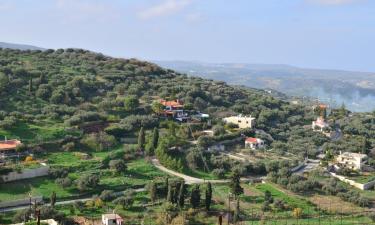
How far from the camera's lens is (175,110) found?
198 feet

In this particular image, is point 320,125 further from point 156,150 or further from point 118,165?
point 118,165

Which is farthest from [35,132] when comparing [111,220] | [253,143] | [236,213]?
[253,143]

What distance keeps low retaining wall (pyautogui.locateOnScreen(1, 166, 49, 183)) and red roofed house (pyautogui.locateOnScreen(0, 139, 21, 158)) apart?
356 centimetres

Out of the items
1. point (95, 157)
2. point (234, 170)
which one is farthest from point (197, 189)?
point (95, 157)

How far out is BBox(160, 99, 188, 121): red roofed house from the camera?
5931cm

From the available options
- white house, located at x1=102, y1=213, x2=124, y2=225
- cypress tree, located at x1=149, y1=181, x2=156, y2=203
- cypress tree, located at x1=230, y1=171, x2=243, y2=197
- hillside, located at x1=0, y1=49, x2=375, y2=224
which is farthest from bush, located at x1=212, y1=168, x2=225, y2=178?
white house, located at x1=102, y1=213, x2=124, y2=225

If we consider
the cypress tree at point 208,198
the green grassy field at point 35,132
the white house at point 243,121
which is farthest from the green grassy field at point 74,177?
the white house at point 243,121

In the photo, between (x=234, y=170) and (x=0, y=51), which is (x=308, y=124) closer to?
(x=234, y=170)

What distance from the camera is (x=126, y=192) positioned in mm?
38062

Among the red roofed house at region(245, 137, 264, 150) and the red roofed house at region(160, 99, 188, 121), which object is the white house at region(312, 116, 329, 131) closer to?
the red roofed house at region(245, 137, 264, 150)

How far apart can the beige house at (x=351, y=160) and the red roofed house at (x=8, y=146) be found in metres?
29.4

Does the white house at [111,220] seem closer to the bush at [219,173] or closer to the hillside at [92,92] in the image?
the bush at [219,173]

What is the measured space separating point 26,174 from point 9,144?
5.14 metres

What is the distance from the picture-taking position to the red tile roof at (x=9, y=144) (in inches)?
1650
